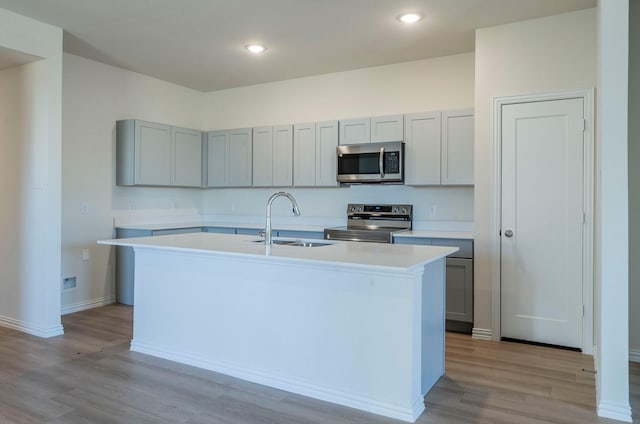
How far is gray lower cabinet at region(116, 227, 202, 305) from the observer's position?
16.0 feet

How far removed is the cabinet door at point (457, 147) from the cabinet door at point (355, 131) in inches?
30.5

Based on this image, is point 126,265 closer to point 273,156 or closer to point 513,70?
point 273,156

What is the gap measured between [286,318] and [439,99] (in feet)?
9.44

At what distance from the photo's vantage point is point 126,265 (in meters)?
4.95

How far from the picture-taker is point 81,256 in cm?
475

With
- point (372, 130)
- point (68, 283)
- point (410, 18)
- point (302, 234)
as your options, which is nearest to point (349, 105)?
point (372, 130)

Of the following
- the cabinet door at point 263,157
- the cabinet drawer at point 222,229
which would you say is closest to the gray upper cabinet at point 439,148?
the cabinet door at point 263,157

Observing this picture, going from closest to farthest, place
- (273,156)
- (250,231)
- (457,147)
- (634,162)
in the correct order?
(634,162), (457,147), (250,231), (273,156)

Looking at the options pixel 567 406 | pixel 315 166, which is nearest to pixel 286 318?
pixel 567 406

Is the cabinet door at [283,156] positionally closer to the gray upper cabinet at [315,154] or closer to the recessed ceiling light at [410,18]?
the gray upper cabinet at [315,154]

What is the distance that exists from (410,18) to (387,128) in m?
1.20

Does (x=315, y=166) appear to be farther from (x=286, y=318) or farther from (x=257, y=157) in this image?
(x=286, y=318)

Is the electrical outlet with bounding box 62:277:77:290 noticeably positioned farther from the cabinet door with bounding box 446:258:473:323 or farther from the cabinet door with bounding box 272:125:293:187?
the cabinet door with bounding box 446:258:473:323

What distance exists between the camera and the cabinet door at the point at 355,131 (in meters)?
4.71
